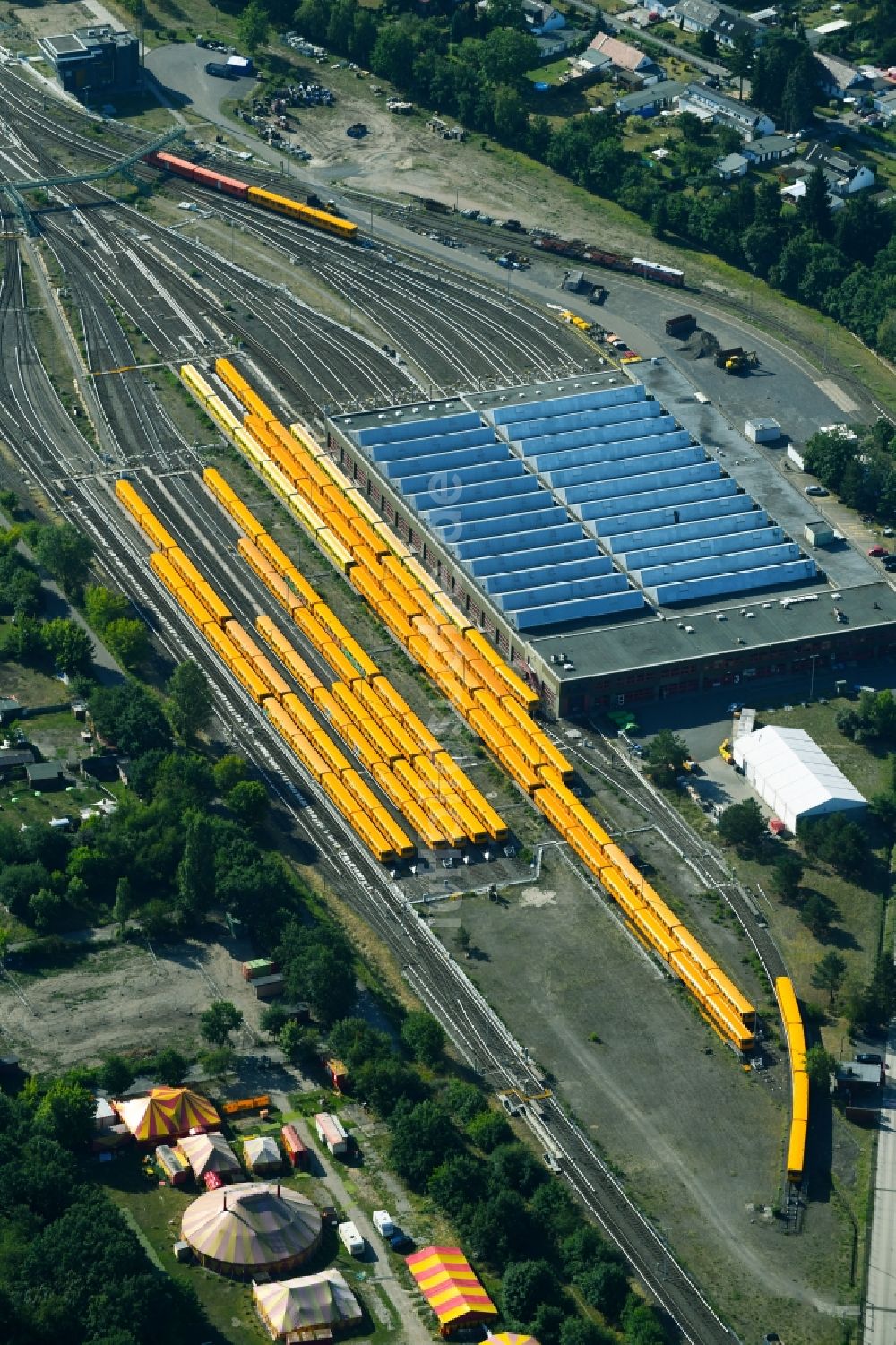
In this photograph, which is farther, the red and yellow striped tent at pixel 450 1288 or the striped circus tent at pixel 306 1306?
the red and yellow striped tent at pixel 450 1288

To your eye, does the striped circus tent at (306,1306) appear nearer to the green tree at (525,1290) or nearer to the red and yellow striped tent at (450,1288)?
the red and yellow striped tent at (450,1288)

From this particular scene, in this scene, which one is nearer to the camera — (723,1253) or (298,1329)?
(298,1329)

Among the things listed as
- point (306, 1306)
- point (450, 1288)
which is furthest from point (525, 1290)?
point (306, 1306)

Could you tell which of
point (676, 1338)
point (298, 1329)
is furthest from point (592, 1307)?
point (298, 1329)

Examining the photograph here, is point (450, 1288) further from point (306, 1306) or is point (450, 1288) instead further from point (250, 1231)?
point (250, 1231)

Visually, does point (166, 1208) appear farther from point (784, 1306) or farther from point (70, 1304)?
point (784, 1306)

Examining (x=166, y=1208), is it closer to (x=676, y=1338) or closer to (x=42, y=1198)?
(x=42, y=1198)

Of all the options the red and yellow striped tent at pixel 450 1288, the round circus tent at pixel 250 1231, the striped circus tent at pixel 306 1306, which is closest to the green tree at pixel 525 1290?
the red and yellow striped tent at pixel 450 1288
